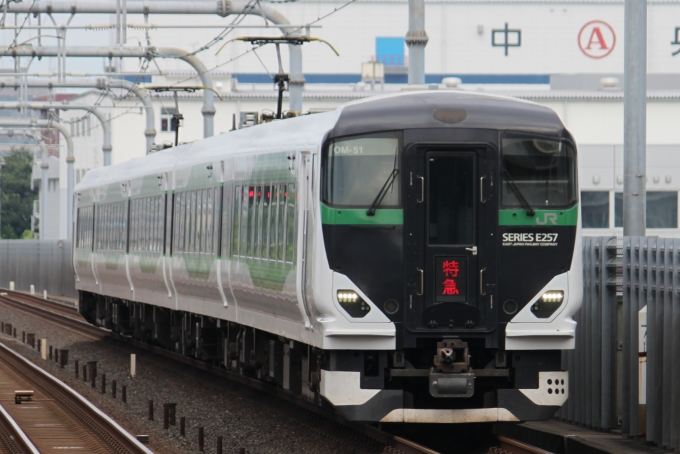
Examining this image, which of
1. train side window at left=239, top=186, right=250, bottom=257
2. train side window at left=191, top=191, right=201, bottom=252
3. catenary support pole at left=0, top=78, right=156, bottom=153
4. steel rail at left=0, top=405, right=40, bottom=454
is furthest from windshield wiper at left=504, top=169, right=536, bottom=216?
catenary support pole at left=0, top=78, right=156, bottom=153

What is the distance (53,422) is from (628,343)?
720 centimetres

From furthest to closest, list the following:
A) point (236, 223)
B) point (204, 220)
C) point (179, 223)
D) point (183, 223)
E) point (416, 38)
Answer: point (179, 223), point (183, 223), point (204, 220), point (236, 223), point (416, 38)

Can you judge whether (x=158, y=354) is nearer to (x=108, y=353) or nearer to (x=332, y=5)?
(x=108, y=353)

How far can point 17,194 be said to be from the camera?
10656 centimetres

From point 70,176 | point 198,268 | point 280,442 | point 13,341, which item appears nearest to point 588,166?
point 70,176

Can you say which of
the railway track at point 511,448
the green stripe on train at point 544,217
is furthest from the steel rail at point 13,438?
the green stripe on train at point 544,217

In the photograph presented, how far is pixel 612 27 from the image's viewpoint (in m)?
81.5

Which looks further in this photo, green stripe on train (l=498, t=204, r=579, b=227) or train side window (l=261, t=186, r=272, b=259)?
train side window (l=261, t=186, r=272, b=259)

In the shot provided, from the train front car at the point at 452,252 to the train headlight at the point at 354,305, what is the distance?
12 mm

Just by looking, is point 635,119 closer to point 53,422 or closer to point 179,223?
point 53,422

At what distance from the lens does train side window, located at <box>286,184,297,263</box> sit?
12867 mm

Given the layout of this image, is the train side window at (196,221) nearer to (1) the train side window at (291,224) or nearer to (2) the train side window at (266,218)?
(2) the train side window at (266,218)

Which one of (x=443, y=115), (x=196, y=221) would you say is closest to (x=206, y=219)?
(x=196, y=221)

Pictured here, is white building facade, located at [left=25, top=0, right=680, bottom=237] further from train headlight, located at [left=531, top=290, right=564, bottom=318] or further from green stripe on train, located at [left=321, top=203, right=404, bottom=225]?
train headlight, located at [left=531, top=290, right=564, bottom=318]
